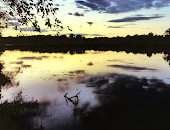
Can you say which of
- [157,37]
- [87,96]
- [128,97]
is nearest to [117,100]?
[128,97]

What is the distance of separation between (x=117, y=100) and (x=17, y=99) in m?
7.26

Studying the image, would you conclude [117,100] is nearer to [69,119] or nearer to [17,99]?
[69,119]

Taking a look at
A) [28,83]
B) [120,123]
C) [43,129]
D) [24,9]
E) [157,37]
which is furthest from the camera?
[157,37]

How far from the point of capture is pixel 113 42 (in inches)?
7667

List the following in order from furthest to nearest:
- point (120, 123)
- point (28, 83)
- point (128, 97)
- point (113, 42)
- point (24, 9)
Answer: point (113, 42)
point (28, 83)
point (128, 97)
point (120, 123)
point (24, 9)

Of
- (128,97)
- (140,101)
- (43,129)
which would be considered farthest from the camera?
(128,97)

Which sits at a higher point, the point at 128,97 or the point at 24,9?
the point at 24,9

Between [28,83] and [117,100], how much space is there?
33.2ft

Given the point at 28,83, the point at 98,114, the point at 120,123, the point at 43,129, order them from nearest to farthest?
the point at 43,129 → the point at 120,123 → the point at 98,114 → the point at 28,83

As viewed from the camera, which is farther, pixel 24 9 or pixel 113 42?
pixel 113 42

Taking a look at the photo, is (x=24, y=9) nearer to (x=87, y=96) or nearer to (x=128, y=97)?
(x=87, y=96)

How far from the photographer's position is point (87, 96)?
14.2 m

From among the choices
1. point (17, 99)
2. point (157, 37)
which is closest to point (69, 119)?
point (17, 99)

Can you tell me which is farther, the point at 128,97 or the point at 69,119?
the point at 128,97
